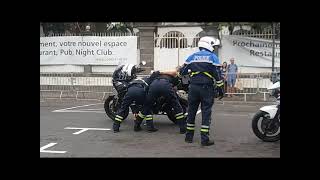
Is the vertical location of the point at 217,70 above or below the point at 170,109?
above

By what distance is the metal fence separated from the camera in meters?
15.2

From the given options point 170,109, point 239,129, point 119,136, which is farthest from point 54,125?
point 239,129

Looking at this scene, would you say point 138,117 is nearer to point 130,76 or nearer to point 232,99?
point 130,76

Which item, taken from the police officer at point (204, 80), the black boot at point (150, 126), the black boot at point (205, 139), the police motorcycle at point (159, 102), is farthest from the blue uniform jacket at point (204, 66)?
the black boot at point (150, 126)

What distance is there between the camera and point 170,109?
28.8ft

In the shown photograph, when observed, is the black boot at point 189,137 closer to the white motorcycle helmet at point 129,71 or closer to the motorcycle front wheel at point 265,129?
the motorcycle front wheel at point 265,129

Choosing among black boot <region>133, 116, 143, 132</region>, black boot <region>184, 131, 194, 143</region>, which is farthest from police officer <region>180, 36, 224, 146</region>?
black boot <region>133, 116, 143, 132</region>

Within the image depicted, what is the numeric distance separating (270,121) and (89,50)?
10.9 m

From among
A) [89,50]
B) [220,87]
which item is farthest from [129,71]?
[89,50]

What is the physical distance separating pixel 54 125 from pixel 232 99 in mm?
7291

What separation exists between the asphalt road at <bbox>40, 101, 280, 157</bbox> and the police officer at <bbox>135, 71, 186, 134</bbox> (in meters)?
0.23

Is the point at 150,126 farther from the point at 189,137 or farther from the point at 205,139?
the point at 205,139
